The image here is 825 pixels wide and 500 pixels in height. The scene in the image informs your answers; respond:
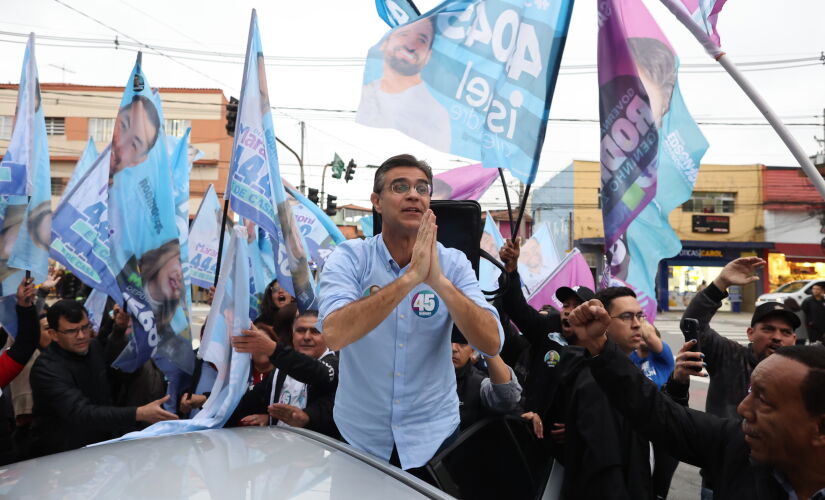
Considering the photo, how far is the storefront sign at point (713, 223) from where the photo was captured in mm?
33544

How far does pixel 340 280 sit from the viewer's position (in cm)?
228

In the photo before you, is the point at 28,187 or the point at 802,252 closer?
the point at 28,187

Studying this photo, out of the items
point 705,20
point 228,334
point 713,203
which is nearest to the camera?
point 228,334

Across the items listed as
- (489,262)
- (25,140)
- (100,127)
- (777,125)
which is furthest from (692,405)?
(100,127)

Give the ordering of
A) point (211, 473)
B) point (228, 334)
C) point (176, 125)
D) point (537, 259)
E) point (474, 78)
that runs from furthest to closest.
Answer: point (176, 125) < point (537, 259) < point (474, 78) < point (228, 334) < point (211, 473)

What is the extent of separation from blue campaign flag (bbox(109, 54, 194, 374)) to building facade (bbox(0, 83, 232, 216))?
33909mm

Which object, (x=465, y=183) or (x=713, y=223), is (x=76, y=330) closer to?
(x=465, y=183)

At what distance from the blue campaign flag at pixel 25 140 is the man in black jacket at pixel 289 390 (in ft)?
8.83

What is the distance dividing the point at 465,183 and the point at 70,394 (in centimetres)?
490

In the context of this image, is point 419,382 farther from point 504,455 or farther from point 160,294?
point 160,294

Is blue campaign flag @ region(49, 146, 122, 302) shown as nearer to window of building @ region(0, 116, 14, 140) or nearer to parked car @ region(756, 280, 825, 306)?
parked car @ region(756, 280, 825, 306)

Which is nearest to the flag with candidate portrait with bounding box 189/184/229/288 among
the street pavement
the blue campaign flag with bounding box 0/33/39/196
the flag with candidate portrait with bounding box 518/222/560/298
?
the blue campaign flag with bounding box 0/33/39/196

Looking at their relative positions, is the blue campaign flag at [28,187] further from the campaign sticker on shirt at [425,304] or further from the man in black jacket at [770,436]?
the man in black jacket at [770,436]

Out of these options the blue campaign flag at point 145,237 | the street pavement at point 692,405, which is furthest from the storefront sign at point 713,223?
the blue campaign flag at point 145,237
